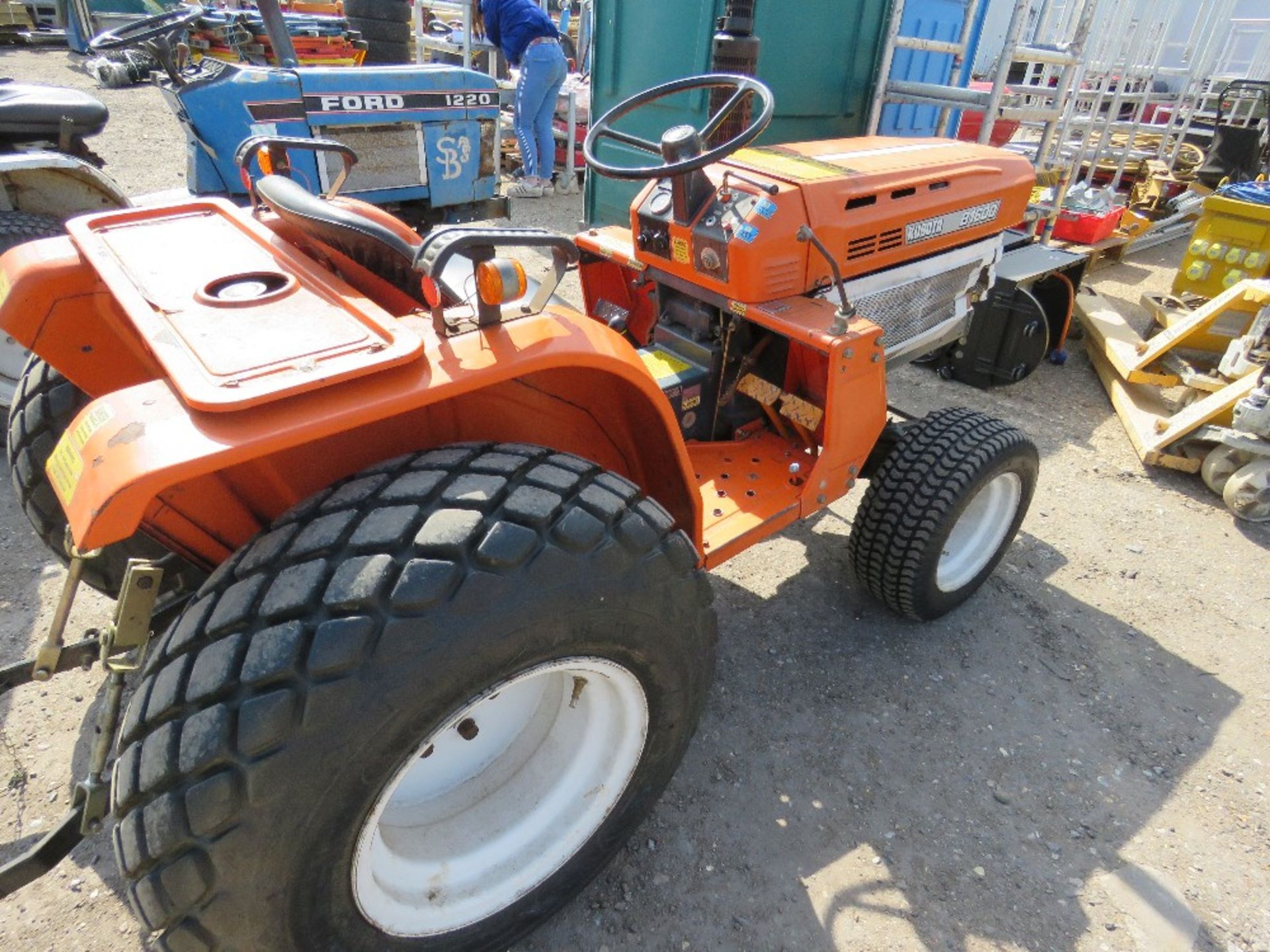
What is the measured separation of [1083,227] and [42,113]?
5626mm

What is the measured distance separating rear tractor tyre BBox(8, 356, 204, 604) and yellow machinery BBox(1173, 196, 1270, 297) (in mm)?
5726

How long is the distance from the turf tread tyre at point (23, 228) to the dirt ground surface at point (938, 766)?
97 centimetres

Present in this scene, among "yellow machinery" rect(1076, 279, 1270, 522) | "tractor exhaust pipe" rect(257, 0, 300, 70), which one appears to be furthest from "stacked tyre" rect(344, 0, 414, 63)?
"yellow machinery" rect(1076, 279, 1270, 522)

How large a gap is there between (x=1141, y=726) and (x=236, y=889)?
2.33m

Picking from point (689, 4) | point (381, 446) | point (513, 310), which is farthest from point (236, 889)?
point (689, 4)

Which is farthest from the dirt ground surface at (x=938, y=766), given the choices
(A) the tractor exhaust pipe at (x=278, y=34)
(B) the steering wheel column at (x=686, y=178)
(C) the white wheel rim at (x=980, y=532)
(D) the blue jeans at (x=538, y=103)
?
(D) the blue jeans at (x=538, y=103)

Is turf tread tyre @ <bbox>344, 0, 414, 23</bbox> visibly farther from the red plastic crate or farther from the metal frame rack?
the red plastic crate

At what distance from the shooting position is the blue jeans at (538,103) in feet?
20.6

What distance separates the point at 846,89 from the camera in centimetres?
536

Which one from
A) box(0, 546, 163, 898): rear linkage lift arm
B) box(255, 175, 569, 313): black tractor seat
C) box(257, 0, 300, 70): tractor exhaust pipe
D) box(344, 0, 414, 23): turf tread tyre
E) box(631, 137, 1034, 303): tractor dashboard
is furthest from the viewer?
box(344, 0, 414, 23): turf tread tyre

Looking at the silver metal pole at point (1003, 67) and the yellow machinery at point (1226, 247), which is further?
the yellow machinery at point (1226, 247)

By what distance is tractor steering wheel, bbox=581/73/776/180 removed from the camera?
6.44ft

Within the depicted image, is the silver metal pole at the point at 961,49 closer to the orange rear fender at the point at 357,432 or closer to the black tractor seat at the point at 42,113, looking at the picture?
the orange rear fender at the point at 357,432

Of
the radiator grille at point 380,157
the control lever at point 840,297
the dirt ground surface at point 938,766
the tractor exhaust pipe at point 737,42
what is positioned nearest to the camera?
the dirt ground surface at point 938,766
